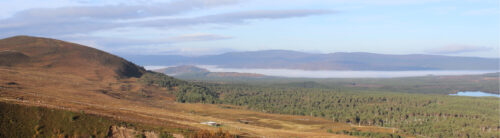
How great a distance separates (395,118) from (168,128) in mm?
66775

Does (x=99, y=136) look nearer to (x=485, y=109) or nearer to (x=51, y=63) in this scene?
(x=51, y=63)

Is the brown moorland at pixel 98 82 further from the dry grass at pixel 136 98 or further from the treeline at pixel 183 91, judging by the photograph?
the treeline at pixel 183 91

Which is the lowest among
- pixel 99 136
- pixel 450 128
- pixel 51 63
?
pixel 450 128

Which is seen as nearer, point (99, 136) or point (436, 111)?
point (99, 136)

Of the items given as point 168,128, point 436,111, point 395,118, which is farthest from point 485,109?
point 168,128

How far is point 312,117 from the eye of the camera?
84188 mm

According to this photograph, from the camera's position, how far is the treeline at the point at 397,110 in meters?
75.3

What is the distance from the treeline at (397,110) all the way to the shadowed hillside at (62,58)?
95.9 feet

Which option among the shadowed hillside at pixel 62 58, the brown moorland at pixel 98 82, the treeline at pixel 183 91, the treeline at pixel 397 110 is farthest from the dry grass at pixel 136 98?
the treeline at pixel 397 110

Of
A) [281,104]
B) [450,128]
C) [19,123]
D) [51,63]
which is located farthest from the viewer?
[281,104]

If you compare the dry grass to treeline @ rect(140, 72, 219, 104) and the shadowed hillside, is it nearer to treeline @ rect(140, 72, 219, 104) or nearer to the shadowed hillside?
treeline @ rect(140, 72, 219, 104)

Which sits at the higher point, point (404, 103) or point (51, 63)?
point (51, 63)

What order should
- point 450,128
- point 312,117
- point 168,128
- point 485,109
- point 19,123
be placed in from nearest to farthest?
point 19,123 < point 168,128 < point 450,128 < point 312,117 < point 485,109

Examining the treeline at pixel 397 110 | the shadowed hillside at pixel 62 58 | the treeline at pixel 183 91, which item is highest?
the shadowed hillside at pixel 62 58
